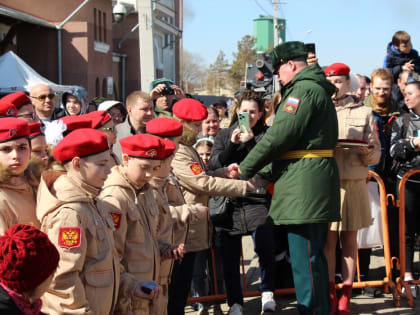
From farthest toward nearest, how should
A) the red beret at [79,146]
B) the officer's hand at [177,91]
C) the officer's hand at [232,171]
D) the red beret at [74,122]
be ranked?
the officer's hand at [177,91]
the officer's hand at [232,171]
the red beret at [74,122]
the red beret at [79,146]

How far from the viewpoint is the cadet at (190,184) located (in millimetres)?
4871

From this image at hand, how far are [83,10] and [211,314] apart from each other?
2552cm

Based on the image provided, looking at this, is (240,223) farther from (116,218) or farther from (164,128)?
(116,218)

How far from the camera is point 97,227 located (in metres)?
3.22

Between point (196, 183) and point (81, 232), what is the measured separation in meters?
1.90

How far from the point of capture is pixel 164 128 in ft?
14.4

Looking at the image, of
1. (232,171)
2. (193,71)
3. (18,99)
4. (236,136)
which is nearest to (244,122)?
(236,136)

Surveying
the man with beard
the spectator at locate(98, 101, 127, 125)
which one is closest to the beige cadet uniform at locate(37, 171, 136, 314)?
the spectator at locate(98, 101, 127, 125)

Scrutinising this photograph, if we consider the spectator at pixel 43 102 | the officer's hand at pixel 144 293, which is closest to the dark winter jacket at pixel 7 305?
the officer's hand at pixel 144 293

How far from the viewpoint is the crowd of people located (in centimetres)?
310

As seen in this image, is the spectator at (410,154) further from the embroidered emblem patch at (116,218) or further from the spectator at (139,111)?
the embroidered emblem patch at (116,218)

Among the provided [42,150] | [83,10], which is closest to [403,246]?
[42,150]

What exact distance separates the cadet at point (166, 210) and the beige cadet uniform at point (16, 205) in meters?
0.87

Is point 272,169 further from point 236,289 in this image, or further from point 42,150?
point 42,150
